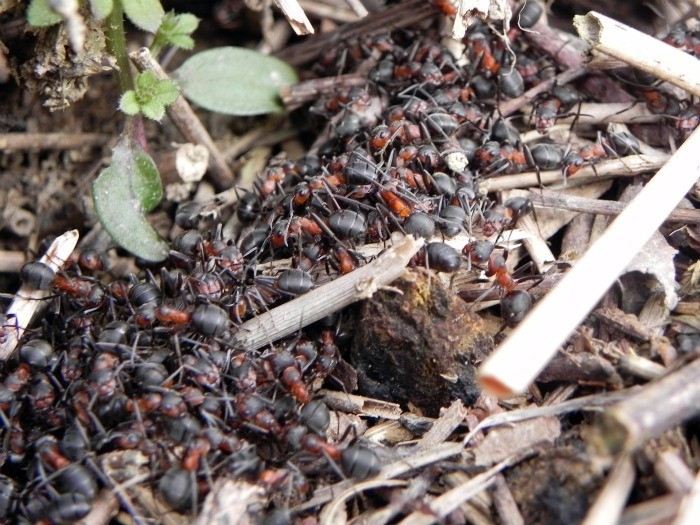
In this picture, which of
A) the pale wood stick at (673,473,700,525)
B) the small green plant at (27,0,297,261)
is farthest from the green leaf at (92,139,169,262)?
the pale wood stick at (673,473,700,525)

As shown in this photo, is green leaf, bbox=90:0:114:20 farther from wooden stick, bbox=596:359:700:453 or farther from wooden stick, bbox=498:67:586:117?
wooden stick, bbox=596:359:700:453

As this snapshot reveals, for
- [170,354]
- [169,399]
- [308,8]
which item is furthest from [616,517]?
[308,8]

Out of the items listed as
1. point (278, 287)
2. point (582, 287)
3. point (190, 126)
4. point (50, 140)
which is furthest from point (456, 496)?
point (50, 140)

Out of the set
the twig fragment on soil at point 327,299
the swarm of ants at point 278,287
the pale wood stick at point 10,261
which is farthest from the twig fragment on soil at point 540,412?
the pale wood stick at point 10,261

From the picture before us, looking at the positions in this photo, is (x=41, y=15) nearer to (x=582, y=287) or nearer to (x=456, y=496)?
(x=582, y=287)

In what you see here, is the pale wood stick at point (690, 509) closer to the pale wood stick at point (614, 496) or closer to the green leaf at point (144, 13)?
the pale wood stick at point (614, 496)

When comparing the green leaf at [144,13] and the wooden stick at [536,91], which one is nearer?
the green leaf at [144,13]

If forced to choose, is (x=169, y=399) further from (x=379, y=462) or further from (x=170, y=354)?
(x=379, y=462)
